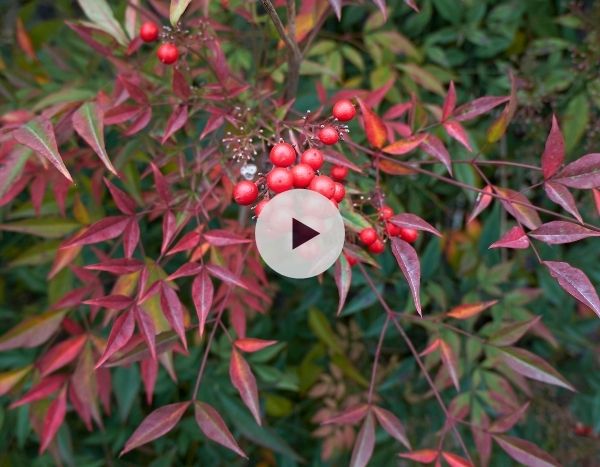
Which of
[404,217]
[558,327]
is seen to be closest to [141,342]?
[404,217]

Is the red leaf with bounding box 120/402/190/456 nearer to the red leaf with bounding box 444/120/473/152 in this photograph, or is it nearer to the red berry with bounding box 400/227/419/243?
the red berry with bounding box 400/227/419/243

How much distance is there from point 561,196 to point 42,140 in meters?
0.60

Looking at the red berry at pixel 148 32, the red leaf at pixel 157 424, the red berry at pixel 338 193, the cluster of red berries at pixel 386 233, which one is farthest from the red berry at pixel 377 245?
the red berry at pixel 148 32

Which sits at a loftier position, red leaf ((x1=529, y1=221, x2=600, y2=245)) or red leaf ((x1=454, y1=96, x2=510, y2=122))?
red leaf ((x1=454, y1=96, x2=510, y2=122))

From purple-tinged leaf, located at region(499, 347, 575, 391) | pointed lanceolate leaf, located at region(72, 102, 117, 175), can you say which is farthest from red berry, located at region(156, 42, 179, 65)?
purple-tinged leaf, located at region(499, 347, 575, 391)

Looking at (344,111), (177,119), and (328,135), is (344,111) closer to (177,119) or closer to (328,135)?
(328,135)

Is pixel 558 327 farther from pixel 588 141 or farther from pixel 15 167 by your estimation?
pixel 15 167

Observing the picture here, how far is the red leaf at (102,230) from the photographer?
0.80 metres

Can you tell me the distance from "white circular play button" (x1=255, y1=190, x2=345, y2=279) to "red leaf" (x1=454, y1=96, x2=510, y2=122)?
272 mm

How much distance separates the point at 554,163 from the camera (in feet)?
2.58

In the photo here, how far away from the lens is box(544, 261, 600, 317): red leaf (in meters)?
0.70

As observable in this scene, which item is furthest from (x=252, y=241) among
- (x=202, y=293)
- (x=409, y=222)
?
(x=409, y=222)

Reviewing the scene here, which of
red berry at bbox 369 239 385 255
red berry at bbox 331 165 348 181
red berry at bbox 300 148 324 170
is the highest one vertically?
red berry at bbox 300 148 324 170

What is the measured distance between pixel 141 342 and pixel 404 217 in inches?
14.7
